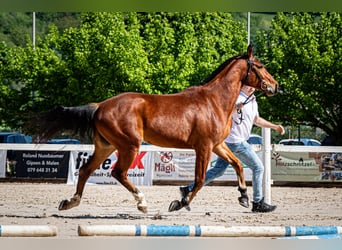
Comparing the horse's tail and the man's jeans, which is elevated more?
the horse's tail

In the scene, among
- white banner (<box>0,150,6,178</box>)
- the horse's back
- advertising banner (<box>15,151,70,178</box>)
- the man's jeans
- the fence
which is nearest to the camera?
the horse's back

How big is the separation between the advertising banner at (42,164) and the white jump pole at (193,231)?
8.96 metres

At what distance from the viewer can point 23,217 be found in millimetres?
9359

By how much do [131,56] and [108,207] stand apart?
1019 centimetres

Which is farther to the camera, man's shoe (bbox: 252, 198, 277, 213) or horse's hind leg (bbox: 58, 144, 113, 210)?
man's shoe (bbox: 252, 198, 277, 213)

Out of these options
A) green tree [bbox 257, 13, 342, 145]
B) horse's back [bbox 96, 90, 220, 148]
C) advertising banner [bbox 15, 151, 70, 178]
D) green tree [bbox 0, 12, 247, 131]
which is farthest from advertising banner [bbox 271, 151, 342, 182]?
horse's back [bbox 96, 90, 220, 148]

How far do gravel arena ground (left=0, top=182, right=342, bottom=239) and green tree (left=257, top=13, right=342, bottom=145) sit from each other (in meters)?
6.00

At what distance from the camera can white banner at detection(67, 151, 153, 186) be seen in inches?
623

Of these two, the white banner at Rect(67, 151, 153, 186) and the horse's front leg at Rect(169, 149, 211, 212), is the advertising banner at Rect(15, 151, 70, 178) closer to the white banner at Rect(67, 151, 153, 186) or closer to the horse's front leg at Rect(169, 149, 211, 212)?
the white banner at Rect(67, 151, 153, 186)

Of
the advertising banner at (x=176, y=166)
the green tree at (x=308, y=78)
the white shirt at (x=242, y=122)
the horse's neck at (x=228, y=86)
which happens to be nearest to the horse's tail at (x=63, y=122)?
the horse's neck at (x=228, y=86)

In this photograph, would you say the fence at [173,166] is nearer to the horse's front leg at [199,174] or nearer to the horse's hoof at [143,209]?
the horse's front leg at [199,174]

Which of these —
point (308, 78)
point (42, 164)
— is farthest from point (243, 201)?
point (308, 78)

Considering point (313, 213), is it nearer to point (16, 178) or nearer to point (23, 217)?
point (23, 217)

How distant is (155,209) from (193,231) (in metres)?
3.00
